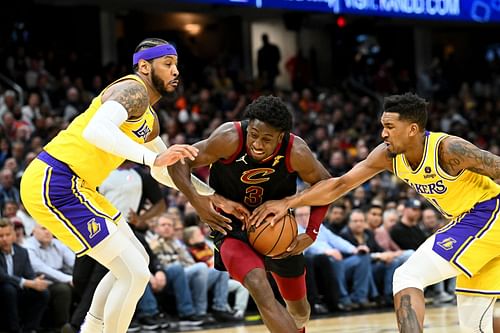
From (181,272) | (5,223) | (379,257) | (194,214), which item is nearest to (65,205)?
(5,223)

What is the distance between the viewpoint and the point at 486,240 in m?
5.58

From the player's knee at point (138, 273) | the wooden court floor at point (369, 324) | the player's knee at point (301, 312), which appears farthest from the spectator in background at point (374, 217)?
the player's knee at point (138, 273)

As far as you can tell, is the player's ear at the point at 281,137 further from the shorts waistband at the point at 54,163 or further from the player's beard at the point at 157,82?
the shorts waistband at the point at 54,163

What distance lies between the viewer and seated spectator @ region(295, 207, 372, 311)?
10914mm

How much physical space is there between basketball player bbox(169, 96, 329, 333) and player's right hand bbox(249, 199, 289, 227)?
0.13 m

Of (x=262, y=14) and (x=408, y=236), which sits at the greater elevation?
(x=262, y=14)

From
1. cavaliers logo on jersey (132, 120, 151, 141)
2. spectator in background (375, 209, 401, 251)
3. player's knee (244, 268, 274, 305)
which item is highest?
cavaliers logo on jersey (132, 120, 151, 141)

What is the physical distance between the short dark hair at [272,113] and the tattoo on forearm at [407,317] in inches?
47.6

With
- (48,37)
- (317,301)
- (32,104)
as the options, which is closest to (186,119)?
(32,104)

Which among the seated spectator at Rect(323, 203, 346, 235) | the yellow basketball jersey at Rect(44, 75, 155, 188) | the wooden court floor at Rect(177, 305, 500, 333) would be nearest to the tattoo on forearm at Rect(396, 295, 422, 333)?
the yellow basketball jersey at Rect(44, 75, 155, 188)

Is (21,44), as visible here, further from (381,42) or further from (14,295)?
(381,42)

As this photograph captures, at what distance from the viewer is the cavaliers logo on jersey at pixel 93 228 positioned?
5578 mm

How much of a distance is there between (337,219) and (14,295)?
4.35 metres

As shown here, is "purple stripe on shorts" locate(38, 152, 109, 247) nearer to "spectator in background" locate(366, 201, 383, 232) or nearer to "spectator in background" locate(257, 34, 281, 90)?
"spectator in background" locate(366, 201, 383, 232)
